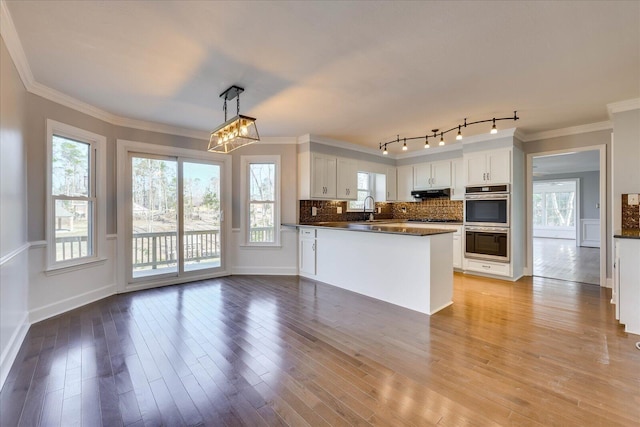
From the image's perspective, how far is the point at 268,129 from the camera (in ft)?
15.8

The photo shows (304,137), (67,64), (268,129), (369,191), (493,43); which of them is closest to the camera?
(493,43)

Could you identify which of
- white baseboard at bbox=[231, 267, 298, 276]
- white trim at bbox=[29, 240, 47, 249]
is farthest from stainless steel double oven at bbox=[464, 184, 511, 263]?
white trim at bbox=[29, 240, 47, 249]

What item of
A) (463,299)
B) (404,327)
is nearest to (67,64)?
(404,327)

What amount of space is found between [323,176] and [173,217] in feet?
8.76

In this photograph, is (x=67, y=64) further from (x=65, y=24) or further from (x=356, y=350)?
(x=356, y=350)

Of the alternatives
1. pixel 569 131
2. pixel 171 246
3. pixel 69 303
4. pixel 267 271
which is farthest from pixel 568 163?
pixel 69 303

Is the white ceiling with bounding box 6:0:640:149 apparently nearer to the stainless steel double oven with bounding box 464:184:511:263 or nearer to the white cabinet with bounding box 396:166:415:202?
the stainless steel double oven with bounding box 464:184:511:263

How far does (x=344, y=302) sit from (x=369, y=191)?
3.64m

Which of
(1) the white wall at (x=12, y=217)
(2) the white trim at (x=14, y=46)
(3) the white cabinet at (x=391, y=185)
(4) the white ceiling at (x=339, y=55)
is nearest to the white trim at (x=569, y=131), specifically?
(4) the white ceiling at (x=339, y=55)

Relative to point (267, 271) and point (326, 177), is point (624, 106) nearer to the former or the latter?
point (326, 177)

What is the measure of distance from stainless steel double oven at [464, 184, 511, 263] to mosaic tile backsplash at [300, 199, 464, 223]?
85 centimetres

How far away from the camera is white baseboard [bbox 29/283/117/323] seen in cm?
312

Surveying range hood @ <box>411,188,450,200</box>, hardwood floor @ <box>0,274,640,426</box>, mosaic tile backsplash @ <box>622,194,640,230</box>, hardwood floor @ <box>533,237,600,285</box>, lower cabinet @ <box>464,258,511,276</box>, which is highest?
range hood @ <box>411,188,450,200</box>

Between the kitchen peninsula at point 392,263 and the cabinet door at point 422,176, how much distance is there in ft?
9.02
